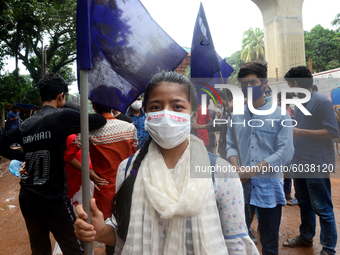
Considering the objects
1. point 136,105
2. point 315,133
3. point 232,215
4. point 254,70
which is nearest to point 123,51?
point 254,70

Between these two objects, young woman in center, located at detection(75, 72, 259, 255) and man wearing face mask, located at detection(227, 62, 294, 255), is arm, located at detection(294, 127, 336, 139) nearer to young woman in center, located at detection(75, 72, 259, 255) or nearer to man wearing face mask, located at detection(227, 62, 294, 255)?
man wearing face mask, located at detection(227, 62, 294, 255)

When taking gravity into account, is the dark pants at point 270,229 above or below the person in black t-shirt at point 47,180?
below

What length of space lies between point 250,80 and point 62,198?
179 cm

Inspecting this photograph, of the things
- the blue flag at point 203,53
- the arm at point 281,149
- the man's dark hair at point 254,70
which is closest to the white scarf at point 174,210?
the arm at point 281,149

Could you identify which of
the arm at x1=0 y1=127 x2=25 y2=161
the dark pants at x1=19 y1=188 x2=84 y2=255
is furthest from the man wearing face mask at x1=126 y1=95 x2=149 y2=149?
the dark pants at x1=19 y1=188 x2=84 y2=255

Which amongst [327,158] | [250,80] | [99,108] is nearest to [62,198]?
[99,108]

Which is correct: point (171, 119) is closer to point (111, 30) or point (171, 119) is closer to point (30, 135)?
point (111, 30)

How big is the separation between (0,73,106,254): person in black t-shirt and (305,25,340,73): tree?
31.0 m

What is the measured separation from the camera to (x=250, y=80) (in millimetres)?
2119

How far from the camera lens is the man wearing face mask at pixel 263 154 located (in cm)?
200

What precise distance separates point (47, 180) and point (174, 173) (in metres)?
1.23

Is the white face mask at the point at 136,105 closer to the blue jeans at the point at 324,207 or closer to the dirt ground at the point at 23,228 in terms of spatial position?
the dirt ground at the point at 23,228

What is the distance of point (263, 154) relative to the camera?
2.04m

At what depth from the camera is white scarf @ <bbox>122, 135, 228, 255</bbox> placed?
111cm
